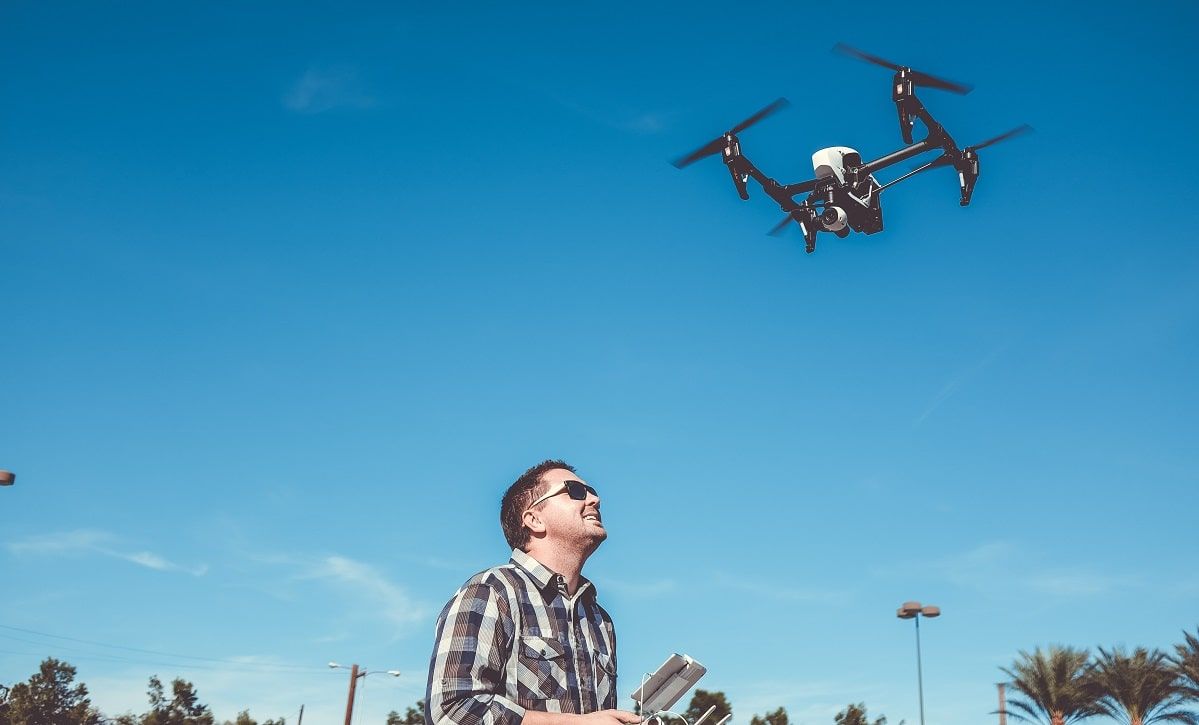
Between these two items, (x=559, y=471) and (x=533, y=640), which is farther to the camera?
(x=559, y=471)

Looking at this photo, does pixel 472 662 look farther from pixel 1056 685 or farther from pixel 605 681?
pixel 1056 685

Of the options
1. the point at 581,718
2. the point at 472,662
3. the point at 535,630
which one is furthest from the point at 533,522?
the point at 581,718

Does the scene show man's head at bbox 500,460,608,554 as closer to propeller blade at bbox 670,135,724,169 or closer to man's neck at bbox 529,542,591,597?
man's neck at bbox 529,542,591,597

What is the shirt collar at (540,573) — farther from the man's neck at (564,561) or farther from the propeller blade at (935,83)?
the propeller blade at (935,83)

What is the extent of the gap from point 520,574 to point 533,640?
312mm

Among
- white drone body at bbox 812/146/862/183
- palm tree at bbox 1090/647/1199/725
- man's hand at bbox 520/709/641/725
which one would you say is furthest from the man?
palm tree at bbox 1090/647/1199/725

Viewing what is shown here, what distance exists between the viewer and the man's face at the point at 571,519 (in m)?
4.49

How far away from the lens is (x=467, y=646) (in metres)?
3.89

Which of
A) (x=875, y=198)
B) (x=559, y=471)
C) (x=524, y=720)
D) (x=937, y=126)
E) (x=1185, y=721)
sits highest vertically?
(x=937, y=126)

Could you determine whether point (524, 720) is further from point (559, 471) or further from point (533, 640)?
point (559, 471)

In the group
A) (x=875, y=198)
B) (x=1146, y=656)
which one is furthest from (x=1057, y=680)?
(x=875, y=198)

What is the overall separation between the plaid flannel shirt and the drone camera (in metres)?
15.6

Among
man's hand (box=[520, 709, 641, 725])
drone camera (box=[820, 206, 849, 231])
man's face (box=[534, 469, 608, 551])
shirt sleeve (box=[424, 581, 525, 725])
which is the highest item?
drone camera (box=[820, 206, 849, 231])

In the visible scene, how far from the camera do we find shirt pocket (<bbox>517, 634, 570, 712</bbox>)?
399 centimetres
